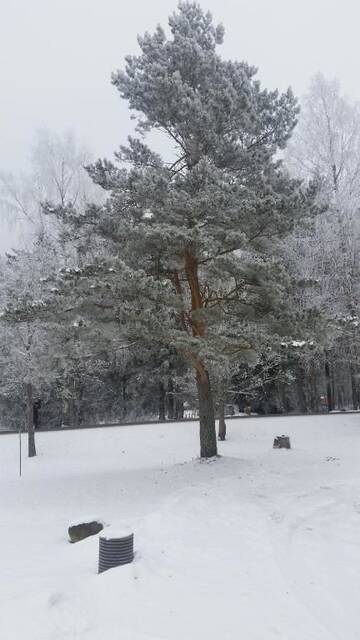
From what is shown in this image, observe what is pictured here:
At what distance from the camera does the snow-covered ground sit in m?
5.35

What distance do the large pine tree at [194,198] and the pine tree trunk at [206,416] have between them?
0.09 feet

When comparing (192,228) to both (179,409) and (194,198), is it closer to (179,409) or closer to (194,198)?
(194,198)

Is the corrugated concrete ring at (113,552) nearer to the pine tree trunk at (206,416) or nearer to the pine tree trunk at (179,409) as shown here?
the pine tree trunk at (206,416)

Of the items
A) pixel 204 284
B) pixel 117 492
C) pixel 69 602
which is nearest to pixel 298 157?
pixel 204 284

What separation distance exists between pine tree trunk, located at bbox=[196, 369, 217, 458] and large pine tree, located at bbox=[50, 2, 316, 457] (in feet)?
0.09

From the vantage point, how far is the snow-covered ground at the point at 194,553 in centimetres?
535

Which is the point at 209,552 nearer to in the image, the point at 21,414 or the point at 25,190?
the point at 25,190

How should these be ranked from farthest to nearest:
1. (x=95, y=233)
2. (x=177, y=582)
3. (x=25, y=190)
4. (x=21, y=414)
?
(x=21, y=414), (x=25, y=190), (x=95, y=233), (x=177, y=582)

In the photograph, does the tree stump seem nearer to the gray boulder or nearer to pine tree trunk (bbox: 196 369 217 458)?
pine tree trunk (bbox: 196 369 217 458)

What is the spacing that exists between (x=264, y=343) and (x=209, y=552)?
679 centimetres

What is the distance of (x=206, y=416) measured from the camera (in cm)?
1355

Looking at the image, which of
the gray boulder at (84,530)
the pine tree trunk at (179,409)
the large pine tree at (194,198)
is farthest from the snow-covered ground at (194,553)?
the pine tree trunk at (179,409)

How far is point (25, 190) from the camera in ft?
84.1

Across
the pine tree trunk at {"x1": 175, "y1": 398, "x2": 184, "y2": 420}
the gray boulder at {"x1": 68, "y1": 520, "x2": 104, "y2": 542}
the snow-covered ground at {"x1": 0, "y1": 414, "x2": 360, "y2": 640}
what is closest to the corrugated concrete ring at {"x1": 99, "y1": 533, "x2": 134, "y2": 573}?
the snow-covered ground at {"x1": 0, "y1": 414, "x2": 360, "y2": 640}
